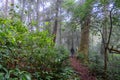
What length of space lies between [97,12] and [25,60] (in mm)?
4631

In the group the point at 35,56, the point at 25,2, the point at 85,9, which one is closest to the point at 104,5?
the point at 85,9

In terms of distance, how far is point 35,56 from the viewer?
385 centimetres

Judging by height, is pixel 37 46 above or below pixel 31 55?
→ above

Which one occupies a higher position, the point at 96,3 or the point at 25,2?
the point at 25,2

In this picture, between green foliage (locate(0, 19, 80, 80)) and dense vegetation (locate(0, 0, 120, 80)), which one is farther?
green foliage (locate(0, 19, 80, 80))

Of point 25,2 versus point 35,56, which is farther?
point 25,2

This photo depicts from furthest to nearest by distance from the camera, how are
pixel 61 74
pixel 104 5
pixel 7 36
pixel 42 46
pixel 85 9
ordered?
pixel 85 9
pixel 104 5
pixel 61 74
pixel 42 46
pixel 7 36

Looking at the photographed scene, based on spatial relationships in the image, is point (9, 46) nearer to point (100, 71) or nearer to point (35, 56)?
point (35, 56)

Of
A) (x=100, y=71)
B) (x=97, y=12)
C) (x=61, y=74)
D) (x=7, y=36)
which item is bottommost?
(x=100, y=71)

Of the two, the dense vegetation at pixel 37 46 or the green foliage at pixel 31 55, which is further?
the green foliage at pixel 31 55

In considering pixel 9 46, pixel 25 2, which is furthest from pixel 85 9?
pixel 25 2

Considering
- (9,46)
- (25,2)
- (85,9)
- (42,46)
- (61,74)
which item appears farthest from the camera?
(25,2)

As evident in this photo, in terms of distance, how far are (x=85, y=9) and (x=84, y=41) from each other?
4053 millimetres

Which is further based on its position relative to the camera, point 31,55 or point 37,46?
point 37,46
